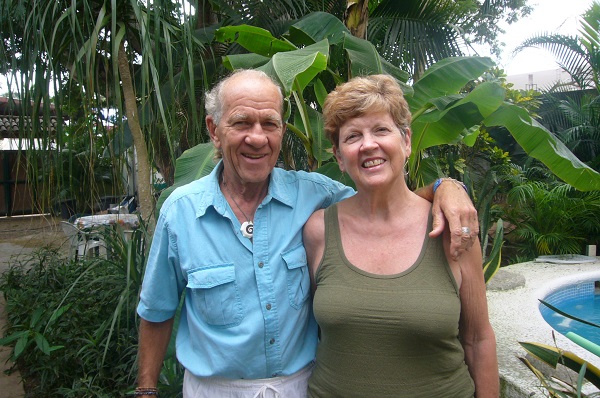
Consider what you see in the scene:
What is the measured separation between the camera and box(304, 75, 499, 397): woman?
1.47 meters

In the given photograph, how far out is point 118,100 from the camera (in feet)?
9.14

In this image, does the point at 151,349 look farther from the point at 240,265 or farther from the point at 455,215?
the point at 455,215

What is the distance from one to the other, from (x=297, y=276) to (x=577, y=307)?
561cm

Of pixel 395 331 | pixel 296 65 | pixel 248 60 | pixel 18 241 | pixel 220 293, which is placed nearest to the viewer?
pixel 395 331

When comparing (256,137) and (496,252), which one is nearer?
(256,137)

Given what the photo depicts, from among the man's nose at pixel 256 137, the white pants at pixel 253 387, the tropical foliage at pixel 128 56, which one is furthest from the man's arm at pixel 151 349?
the tropical foliage at pixel 128 56

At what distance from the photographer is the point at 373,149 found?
1561 mm

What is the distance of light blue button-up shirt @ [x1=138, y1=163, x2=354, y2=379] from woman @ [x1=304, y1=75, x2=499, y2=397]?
9 cm

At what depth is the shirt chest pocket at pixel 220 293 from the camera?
1561 mm

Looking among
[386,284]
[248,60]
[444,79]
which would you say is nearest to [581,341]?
[386,284]

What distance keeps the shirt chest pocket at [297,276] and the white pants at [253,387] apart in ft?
0.79

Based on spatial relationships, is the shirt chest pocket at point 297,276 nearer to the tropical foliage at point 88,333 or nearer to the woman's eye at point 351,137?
the woman's eye at point 351,137

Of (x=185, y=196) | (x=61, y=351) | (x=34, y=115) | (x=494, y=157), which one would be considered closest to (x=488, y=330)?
(x=185, y=196)

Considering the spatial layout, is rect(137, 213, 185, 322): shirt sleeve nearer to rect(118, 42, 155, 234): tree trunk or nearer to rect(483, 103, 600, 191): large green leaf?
rect(118, 42, 155, 234): tree trunk
